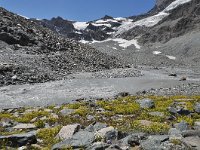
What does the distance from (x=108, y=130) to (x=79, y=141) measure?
148 centimetres

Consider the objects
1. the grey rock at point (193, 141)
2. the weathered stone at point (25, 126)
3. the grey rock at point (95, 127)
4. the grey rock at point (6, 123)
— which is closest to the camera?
the grey rock at point (193, 141)

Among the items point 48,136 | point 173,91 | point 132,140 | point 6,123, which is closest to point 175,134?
point 132,140

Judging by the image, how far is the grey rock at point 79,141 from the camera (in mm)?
13234

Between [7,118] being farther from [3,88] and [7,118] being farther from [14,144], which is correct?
[3,88]

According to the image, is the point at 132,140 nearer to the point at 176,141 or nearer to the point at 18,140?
the point at 176,141

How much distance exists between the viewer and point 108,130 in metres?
14.6

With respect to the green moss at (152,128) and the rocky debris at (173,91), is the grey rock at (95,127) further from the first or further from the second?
the rocky debris at (173,91)

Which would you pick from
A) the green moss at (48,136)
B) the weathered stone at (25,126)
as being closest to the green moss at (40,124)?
the weathered stone at (25,126)

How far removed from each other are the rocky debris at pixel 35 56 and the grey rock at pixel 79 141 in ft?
104

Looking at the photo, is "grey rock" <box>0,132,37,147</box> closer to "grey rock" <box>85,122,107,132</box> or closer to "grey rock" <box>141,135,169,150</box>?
"grey rock" <box>85,122,107,132</box>

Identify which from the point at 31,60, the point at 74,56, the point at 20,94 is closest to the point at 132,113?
the point at 20,94

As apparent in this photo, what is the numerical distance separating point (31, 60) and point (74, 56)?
1265 centimetres

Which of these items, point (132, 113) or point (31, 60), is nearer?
point (132, 113)

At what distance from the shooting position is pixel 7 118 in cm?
2077
